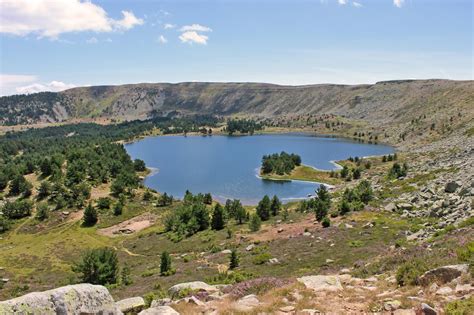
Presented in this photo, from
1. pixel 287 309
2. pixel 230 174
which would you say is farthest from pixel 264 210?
pixel 230 174

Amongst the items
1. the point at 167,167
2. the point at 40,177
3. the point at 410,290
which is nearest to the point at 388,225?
the point at 410,290

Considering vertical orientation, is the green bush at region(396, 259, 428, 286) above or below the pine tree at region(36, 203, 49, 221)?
above

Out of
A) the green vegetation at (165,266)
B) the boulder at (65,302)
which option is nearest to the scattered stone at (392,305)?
the boulder at (65,302)

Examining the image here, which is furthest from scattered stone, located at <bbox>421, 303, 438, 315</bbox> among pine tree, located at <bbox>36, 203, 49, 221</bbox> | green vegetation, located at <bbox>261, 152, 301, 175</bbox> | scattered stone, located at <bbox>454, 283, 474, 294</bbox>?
green vegetation, located at <bbox>261, 152, 301, 175</bbox>

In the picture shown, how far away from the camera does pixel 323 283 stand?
61.5ft

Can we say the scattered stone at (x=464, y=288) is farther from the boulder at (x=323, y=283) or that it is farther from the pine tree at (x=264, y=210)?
the pine tree at (x=264, y=210)

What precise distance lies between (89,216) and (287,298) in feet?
267

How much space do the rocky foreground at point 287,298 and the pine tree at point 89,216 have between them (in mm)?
74825

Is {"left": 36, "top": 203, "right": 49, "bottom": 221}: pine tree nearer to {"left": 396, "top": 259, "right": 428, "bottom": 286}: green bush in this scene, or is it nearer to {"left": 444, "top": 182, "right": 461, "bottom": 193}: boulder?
{"left": 444, "top": 182, "right": 461, "bottom": 193}: boulder

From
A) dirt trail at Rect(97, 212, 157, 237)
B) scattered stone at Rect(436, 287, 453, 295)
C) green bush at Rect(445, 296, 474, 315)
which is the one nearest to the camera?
green bush at Rect(445, 296, 474, 315)

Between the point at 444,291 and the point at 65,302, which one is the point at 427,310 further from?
the point at 65,302

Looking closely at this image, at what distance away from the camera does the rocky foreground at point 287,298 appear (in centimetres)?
1327

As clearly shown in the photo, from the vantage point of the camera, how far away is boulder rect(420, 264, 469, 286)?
1602 cm

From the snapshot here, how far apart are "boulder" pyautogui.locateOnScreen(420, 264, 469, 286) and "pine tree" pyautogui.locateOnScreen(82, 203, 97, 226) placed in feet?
275
